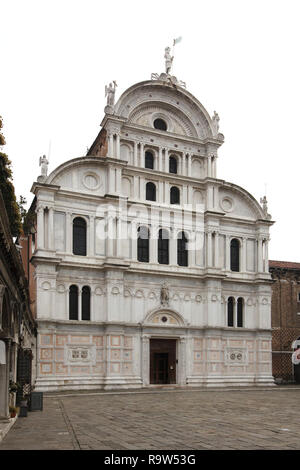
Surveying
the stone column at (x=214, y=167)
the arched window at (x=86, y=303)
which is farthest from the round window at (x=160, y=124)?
the arched window at (x=86, y=303)

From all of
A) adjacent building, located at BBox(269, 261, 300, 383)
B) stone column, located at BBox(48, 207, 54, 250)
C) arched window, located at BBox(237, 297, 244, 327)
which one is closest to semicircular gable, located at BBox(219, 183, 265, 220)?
adjacent building, located at BBox(269, 261, 300, 383)

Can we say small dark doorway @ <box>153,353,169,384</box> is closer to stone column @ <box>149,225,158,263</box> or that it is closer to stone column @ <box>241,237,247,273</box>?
stone column @ <box>149,225,158,263</box>

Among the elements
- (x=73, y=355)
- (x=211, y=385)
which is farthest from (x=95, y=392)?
(x=211, y=385)

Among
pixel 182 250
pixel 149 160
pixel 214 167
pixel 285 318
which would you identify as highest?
pixel 149 160

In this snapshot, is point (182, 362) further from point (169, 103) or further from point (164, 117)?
point (169, 103)

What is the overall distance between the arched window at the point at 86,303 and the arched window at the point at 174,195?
970cm

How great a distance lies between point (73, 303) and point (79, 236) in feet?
15.3

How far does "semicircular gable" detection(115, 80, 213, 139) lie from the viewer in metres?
41.0

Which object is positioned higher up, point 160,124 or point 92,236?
point 160,124

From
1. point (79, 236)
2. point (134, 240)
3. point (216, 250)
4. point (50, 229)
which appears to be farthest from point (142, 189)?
point (50, 229)

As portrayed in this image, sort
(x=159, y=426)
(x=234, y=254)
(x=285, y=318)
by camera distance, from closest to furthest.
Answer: (x=159, y=426) < (x=234, y=254) < (x=285, y=318)

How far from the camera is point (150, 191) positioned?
41.0 m

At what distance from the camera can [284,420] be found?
1894 cm

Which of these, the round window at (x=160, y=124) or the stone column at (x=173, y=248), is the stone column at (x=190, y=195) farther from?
the round window at (x=160, y=124)
